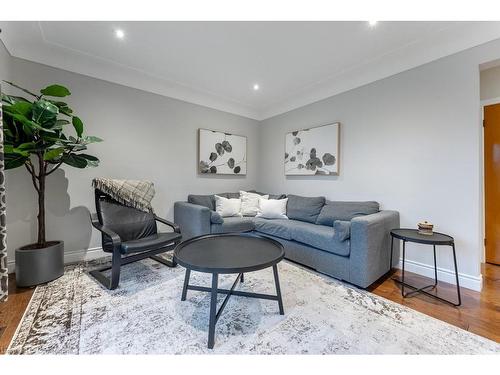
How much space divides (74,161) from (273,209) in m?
2.54

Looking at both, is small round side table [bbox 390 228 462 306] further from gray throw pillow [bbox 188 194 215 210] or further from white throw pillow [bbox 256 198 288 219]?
gray throw pillow [bbox 188 194 215 210]

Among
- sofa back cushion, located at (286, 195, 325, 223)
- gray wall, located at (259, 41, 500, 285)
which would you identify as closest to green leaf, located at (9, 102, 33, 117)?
sofa back cushion, located at (286, 195, 325, 223)

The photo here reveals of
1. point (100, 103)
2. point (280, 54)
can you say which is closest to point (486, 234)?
point (280, 54)

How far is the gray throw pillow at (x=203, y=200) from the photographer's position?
3.46 m

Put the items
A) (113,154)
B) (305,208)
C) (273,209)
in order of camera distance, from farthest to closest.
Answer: (273,209) < (305,208) < (113,154)

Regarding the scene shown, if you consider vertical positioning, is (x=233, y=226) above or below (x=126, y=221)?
below

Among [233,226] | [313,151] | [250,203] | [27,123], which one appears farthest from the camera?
[250,203]

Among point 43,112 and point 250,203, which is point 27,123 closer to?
point 43,112

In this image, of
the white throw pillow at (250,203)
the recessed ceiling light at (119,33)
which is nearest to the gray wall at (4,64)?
the recessed ceiling light at (119,33)

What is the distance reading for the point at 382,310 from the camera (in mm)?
1744

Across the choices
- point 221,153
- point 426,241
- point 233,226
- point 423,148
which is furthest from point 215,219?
point 423,148

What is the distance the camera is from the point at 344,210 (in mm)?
2779

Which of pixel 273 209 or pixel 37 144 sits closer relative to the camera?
pixel 37 144
